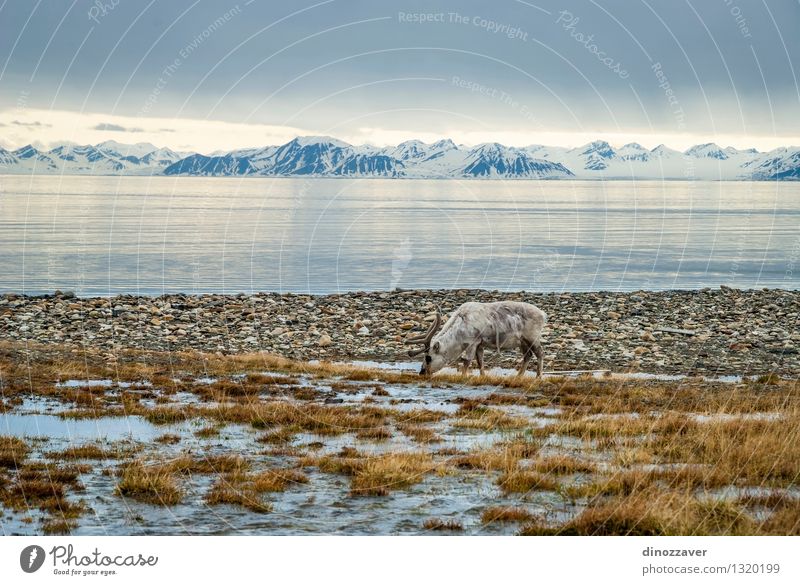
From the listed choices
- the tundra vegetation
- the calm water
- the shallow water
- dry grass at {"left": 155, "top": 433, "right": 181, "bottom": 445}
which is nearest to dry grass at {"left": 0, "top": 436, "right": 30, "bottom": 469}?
the tundra vegetation

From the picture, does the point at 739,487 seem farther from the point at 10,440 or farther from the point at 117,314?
the point at 117,314

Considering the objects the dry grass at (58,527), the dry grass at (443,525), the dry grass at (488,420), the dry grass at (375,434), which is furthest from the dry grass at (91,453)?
the dry grass at (488,420)

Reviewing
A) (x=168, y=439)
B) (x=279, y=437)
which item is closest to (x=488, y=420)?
(x=279, y=437)

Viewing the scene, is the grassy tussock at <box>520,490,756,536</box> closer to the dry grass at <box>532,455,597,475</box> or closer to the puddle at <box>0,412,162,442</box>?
the dry grass at <box>532,455,597,475</box>

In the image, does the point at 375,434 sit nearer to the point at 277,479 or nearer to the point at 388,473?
the point at 388,473

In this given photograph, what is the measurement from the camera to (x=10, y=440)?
50.0 ft

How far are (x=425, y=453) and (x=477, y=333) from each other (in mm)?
9336

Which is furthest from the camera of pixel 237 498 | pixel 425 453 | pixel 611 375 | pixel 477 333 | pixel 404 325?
pixel 404 325

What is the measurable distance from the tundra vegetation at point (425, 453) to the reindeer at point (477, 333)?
0.75 metres

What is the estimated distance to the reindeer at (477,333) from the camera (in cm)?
2339

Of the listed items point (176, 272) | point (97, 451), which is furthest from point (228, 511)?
point (176, 272)

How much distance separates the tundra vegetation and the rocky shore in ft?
25.4

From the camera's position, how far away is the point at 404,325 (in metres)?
37.7

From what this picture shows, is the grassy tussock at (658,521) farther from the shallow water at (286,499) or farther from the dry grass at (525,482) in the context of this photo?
the dry grass at (525,482)
